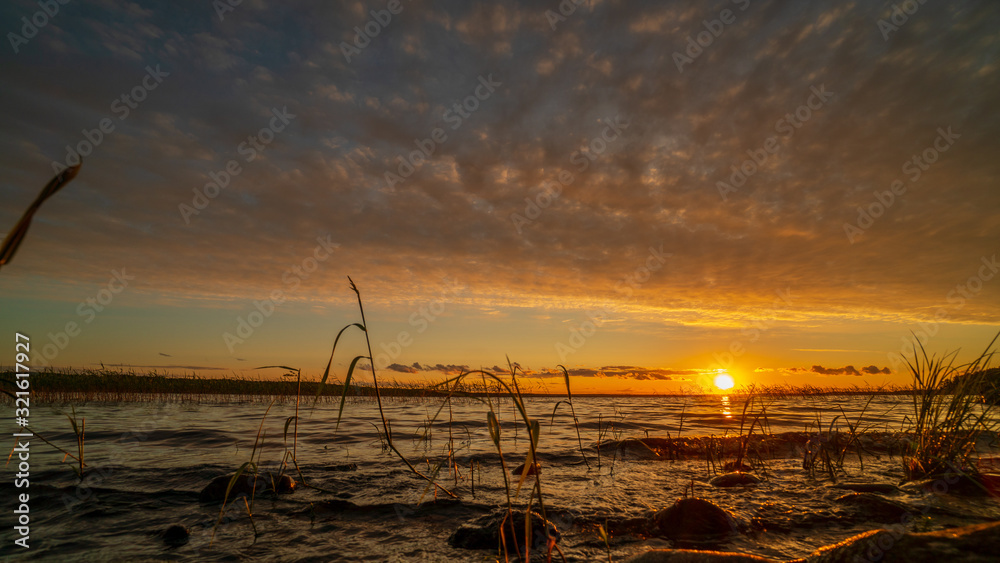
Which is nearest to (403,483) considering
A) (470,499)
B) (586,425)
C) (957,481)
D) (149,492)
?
(470,499)

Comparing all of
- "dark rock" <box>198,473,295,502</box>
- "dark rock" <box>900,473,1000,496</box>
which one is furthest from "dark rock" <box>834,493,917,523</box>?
"dark rock" <box>198,473,295,502</box>

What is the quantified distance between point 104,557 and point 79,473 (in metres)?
4.08

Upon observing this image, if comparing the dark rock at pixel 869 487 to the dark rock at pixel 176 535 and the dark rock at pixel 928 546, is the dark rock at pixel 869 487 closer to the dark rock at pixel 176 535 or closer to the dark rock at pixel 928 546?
the dark rock at pixel 928 546

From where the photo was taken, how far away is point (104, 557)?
13.3 ft

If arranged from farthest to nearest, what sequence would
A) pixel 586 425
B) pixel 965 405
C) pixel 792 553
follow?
pixel 586 425 → pixel 965 405 → pixel 792 553

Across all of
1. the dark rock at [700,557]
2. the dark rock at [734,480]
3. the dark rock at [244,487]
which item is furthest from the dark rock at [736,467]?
the dark rock at [244,487]

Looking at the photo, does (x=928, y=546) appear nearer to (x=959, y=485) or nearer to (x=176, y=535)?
(x=959, y=485)

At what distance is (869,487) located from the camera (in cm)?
606

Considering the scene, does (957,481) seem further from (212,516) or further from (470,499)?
(212,516)

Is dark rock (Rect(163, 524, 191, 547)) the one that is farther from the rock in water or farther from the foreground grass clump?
the foreground grass clump

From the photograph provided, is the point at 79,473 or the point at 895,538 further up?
the point at 895,538

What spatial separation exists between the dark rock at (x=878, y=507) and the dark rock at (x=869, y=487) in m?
0.79

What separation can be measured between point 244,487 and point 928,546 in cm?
720

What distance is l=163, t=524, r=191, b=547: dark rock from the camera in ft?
14.5
